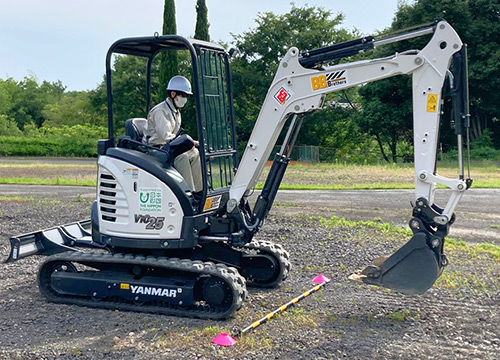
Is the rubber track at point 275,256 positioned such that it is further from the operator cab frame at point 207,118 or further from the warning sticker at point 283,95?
the warning sticker at point 283,95

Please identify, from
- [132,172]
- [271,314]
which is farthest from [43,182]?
[271,314]

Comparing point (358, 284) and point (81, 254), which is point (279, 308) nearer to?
point (358, 284)

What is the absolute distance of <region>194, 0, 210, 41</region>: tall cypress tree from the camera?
36219mm

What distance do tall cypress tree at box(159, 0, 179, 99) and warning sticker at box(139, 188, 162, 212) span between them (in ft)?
69.7

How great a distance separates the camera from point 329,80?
20.5 feet

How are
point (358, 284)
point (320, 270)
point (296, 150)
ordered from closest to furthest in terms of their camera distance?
point (358, 284) → point (320, 270) → point (296, 150)

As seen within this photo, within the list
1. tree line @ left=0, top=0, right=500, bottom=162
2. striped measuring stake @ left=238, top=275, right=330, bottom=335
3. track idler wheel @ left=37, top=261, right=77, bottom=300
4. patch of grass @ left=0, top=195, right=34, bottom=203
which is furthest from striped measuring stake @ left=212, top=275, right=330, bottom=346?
tree line @ left=0, top=0, right=500, bottom=162

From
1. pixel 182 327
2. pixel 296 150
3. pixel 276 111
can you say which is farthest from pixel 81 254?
pixel 296 150

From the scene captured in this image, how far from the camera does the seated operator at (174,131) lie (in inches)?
260

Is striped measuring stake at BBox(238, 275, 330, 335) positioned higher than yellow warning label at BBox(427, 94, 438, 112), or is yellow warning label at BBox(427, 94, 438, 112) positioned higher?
yellow warning label at BBox(427, 94, 438, 112)

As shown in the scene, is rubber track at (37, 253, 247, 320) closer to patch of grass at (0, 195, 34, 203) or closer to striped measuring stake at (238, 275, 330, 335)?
striped measuring stake at (238, 275, 330, 335)

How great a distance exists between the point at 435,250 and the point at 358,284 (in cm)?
173

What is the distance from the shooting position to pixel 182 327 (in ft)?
19.3

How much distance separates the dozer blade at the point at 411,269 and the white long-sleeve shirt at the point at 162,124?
2891 mm
